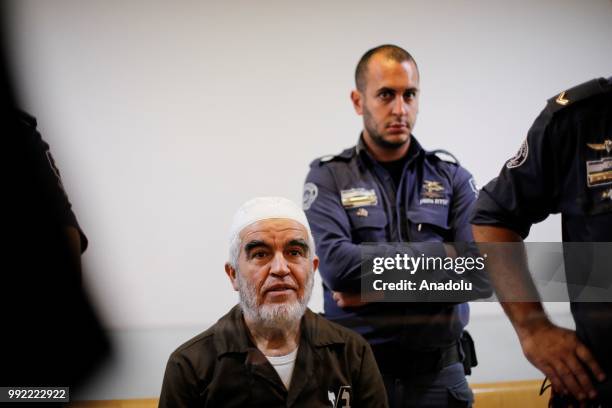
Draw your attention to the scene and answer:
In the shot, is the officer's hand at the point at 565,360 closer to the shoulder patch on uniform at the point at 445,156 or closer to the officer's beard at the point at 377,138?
the shoulder patch on uniform at the point at 445,156

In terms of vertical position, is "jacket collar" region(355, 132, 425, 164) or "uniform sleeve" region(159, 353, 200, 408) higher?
"jacket collar" region(355, 132, 425, 164)

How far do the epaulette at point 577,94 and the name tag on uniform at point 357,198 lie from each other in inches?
25.1

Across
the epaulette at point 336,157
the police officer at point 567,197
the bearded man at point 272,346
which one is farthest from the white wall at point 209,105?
the police officer at point 567,197

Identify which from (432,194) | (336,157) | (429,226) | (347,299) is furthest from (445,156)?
(347,299)

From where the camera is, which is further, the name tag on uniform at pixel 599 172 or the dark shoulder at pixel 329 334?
the dark shoulder at pixel 329 334

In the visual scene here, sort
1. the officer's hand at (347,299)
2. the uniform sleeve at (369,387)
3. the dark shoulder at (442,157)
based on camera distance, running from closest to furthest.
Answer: the uniform sleeve at (369,387), the officer's hand at (347,299), the dark shoulder at (442,157)

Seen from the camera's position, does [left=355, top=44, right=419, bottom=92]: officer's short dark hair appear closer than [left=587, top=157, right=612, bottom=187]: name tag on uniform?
No

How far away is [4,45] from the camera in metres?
2.38

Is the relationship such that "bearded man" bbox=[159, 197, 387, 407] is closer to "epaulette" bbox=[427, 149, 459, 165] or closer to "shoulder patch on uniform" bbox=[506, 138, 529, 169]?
"epaulette" bbox=[427, 149, 459, 165]

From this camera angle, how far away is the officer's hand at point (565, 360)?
7.07 feet

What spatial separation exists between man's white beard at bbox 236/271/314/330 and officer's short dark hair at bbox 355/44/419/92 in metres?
0.72

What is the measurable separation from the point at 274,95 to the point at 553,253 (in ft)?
3.63

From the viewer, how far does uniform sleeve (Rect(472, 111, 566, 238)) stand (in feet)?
6.88

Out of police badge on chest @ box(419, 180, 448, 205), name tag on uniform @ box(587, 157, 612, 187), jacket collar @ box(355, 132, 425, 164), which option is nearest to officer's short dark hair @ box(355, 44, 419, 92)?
jacket collar @ box(355, 132, 425, 164)
